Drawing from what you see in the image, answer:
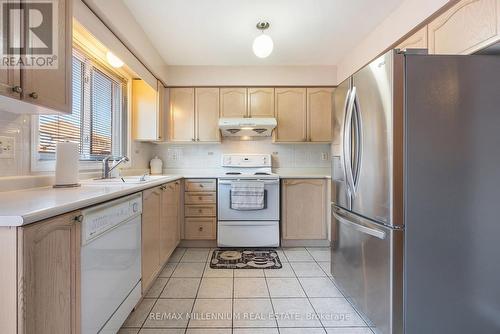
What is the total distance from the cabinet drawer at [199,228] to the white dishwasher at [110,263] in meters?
1.37

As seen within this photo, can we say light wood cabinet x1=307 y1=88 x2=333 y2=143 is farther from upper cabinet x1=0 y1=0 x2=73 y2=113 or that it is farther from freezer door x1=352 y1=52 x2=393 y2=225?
upper cabinet x1=0 y1=0 x2=73 y2=113

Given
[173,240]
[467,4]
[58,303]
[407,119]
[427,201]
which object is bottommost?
[173,240]

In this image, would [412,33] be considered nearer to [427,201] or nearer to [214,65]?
[427,201]

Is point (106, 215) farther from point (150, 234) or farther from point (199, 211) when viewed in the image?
point (199, 211)

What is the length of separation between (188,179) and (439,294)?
2.55 metres

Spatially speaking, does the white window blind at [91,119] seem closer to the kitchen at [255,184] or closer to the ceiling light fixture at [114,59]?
the kitchen at [255,184]

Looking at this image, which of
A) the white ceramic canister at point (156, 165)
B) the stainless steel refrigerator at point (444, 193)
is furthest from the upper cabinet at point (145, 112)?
the stainless steel refrigerator at point (444, 193)

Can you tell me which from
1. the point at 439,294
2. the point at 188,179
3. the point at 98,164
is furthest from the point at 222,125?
the point at 439,294

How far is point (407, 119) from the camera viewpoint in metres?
1.35

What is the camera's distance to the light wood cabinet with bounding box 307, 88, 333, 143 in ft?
11.2

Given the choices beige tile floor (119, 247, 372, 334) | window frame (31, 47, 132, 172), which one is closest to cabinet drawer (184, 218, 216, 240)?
beige tile floor (119, 247, 372, 334)

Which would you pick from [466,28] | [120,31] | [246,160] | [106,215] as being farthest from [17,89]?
[246,160]

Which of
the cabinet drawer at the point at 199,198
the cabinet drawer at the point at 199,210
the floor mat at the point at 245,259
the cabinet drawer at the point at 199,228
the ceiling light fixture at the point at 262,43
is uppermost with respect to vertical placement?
the ceiling light fixture at the point at 262,43

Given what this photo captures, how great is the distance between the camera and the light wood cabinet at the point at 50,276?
31.0 inches
